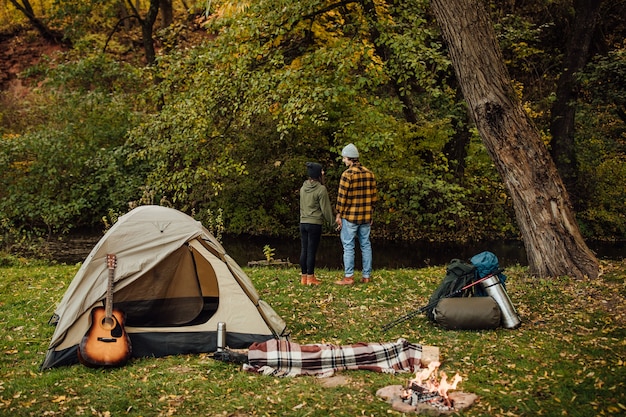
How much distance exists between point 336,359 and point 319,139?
39.2 ft

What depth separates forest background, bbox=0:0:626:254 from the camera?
45.2 feet

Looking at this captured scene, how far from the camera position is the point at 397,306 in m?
7.99

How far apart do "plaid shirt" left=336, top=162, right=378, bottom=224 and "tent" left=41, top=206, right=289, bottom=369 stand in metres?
2.62

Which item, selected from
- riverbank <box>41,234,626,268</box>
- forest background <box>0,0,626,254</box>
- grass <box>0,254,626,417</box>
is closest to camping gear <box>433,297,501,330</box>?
grass <box>0,254,626,417</box>

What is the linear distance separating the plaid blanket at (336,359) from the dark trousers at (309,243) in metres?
3.45

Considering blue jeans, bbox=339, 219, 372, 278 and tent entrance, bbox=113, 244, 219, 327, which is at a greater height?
blue jeans, bbox=339, 219, 372, 278

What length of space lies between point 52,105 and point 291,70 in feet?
32.3

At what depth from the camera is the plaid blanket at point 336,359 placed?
18.6 ft

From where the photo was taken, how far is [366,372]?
5637 millimetres

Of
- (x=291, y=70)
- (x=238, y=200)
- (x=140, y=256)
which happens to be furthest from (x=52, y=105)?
(x=140, y=256)

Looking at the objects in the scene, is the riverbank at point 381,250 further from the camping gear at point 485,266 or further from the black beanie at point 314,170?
the camping gear at point 485,266

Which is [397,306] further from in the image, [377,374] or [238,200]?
[238,200]

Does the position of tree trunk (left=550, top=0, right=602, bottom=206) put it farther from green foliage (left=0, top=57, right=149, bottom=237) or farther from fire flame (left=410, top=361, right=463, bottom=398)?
fire flame (left=410, top=361, right=463, bottom=398)

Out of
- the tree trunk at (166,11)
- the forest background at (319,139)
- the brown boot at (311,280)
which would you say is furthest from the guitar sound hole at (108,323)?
the tree trunk at (166,11)
